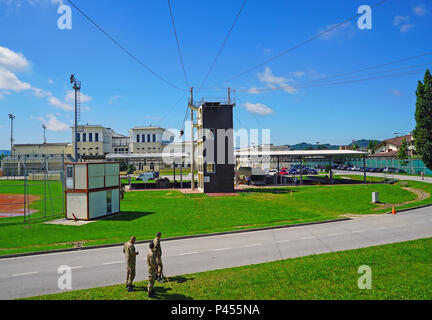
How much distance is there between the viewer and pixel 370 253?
13000mm

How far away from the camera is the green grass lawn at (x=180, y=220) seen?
57.1 feet

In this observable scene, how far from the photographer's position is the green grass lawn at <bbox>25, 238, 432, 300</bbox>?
29.7 ft

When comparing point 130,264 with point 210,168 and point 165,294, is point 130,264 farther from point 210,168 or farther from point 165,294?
point 210,168

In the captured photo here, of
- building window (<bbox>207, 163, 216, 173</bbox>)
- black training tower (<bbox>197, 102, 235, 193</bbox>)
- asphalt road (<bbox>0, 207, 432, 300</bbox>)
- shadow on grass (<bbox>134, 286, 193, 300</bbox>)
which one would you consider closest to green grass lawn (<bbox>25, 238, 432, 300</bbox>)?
shadow on grass (<bbox>134, 286, 193, 300</bbox>)

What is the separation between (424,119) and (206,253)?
154ft

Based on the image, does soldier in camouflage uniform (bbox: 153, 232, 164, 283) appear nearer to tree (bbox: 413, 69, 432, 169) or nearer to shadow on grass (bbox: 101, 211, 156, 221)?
shadow on grass (bbox: 101, 211, 156, 221)

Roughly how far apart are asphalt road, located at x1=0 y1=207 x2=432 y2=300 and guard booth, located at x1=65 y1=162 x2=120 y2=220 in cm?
889

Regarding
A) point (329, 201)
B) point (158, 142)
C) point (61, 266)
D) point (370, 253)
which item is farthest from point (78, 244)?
point (158, 142)

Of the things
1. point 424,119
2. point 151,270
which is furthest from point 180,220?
point 424,119

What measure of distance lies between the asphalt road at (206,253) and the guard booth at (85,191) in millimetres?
8893

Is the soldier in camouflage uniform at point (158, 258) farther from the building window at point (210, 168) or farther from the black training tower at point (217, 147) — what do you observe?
the building window at point (210, 168)

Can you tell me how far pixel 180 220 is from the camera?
22484 mm
